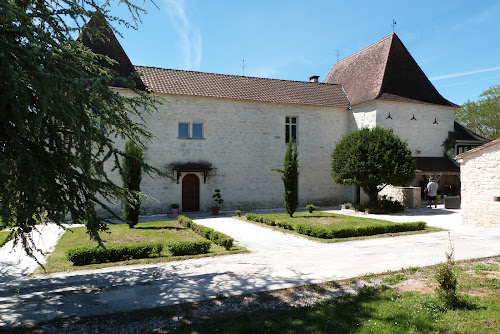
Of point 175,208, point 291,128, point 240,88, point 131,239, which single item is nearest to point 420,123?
point 291,128

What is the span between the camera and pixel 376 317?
15.9 ft

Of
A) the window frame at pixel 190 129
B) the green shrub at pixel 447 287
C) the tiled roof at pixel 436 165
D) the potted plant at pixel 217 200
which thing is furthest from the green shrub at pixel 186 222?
the tiled roof at pixel 436 165

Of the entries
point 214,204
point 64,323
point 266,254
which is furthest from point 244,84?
point 64,323

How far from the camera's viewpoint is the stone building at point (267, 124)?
19.7 m

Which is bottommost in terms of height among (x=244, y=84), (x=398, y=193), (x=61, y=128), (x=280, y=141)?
(x=398, y=193)

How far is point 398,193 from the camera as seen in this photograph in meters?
20.1

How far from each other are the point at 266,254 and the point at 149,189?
1177 centimetres

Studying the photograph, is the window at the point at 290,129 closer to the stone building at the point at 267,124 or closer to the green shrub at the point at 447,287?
the stone building at the point at 267,124

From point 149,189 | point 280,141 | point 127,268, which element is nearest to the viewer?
point 127,268

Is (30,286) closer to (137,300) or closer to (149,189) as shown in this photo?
(137,300)

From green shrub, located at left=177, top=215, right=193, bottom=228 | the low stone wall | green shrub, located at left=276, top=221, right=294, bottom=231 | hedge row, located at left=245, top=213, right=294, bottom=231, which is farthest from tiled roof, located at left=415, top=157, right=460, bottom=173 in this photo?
green shrub, located at left=177, top=215, right=193, bottom=228

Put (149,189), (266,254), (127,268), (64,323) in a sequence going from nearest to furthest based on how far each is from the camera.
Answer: (64,323)
(127,268)
(266,254)
(149,189)

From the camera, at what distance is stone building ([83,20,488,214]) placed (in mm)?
19719

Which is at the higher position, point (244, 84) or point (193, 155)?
point (244, 84)
